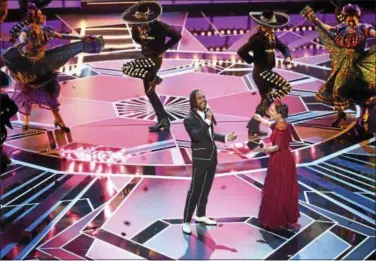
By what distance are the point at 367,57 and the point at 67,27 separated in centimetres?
618

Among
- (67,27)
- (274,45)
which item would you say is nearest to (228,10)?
(67,27)

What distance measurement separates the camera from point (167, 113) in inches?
356

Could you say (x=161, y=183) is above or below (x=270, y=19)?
below

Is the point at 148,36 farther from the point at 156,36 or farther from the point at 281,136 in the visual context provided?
the point at 281,136

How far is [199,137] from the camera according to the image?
226 inches

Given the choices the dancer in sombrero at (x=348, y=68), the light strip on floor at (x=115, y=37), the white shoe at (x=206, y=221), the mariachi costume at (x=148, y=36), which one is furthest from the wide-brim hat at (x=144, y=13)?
the light strip on floor at (x=115, y=37)

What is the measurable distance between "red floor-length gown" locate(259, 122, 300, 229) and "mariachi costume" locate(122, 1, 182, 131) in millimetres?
2375

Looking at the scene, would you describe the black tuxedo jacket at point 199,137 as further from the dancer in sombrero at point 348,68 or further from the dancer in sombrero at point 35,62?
the dancer in sombrero at point 348,68

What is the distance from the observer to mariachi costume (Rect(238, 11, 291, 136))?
7.73 metres

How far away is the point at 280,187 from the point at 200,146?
78 cm

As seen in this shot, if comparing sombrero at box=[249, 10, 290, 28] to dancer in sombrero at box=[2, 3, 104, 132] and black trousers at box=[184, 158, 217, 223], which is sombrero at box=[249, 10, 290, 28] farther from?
black trousers at box=[184, 158, 217, 223]

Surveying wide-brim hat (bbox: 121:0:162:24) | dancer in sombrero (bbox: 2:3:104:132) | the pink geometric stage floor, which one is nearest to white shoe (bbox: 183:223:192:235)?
the pink geometric stage floor

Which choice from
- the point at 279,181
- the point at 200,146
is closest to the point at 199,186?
the point at 200,146

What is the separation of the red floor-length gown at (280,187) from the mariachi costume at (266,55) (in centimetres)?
203
